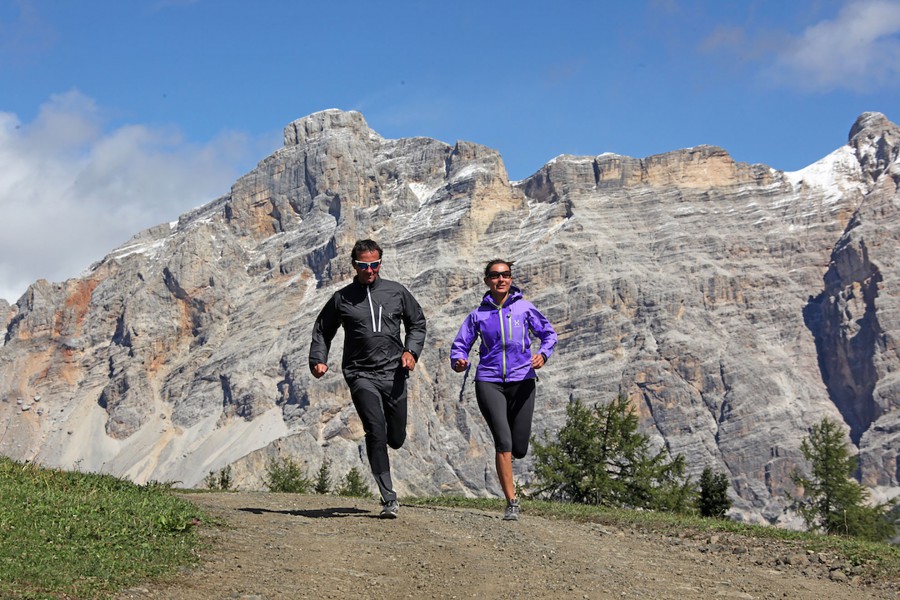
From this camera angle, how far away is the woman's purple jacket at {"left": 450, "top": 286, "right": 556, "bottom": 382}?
14.6m

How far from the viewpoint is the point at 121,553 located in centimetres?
1010

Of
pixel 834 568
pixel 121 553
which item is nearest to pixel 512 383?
pixel 834 568

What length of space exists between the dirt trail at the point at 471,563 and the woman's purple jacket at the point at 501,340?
2038 millimetres

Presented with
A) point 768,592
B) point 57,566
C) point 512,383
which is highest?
point 512,383

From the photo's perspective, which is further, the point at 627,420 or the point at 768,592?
the point at 627,420

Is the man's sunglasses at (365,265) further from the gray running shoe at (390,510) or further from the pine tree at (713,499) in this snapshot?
the pine tree at (713,499)

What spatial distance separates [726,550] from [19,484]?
8.83 m

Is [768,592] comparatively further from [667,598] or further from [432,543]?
[432,543]


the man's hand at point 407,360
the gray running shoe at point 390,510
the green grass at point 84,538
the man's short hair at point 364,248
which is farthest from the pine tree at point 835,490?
the green grass at point 84,538

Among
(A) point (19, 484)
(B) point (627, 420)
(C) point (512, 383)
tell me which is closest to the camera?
(A) point (19, 484)

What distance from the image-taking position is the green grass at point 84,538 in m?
8.84

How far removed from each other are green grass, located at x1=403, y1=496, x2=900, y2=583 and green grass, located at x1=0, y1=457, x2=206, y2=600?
672 cm

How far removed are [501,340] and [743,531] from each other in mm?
4536

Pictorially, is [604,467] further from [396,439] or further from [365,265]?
[365,265]
